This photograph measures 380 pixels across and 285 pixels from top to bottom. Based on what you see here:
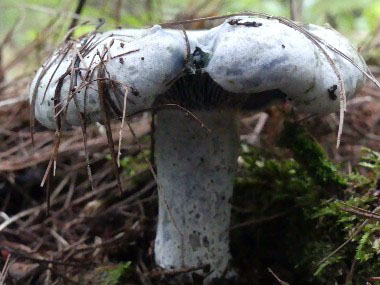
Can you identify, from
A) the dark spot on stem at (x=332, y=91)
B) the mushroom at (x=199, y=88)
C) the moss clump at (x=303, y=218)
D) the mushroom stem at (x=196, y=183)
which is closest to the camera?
the mushroom at (x=199, y=88)

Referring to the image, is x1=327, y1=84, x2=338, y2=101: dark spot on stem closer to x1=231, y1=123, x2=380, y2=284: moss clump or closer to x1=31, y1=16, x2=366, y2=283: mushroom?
x1=31, y1=16, x2=366, y2=283: mushroom

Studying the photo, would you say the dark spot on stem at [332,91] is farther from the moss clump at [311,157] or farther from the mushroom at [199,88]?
the moss clump at [311,157]

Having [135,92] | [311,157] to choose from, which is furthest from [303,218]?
[135,92]

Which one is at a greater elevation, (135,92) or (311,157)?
(135,92)

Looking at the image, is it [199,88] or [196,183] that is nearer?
[199,88]

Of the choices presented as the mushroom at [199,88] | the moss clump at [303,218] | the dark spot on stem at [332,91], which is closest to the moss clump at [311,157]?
the moss clump at [303,218]

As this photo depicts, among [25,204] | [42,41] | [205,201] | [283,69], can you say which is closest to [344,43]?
[283,69]

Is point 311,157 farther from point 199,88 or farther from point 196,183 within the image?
Result: point 199,88

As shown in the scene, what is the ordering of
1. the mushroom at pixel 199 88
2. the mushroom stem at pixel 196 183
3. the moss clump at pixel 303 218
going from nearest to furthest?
the mushroom at pixel 199 88, the moss clump at pixel 303 218, the mushroom stem at pixel 196 183
